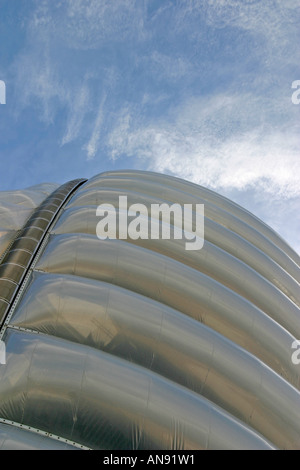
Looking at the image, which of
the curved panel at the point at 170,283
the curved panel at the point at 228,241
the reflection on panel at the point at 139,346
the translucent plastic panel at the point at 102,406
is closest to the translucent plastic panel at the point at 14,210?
the reflection on panel at the point at 139,346

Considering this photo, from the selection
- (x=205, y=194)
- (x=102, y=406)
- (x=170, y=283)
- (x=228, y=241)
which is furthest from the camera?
(x=205, y=194)

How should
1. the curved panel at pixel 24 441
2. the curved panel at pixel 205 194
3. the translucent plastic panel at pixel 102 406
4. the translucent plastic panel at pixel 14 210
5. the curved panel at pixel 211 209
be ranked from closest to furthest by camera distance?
the curved panel at pixel 24 441 < the translucent plastic panel at pixel 102 406 < the translucent plastic panel at pixel 14 210 < the curved panel at pixel 211 209 < the curved panel at pixel 205 194

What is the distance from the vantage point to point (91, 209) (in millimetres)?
7836

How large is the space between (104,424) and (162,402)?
72 cm

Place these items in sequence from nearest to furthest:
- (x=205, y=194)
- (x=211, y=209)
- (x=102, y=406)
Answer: (x=102, y=406), (x=211, y=209), (x=205, y=194)

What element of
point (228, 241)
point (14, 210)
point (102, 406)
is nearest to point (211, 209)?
point (228, 241)

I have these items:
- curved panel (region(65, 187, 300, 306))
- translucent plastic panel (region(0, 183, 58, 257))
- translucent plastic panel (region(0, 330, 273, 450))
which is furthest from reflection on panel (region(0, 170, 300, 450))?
curved panel (region(65, 187, 300, 306))

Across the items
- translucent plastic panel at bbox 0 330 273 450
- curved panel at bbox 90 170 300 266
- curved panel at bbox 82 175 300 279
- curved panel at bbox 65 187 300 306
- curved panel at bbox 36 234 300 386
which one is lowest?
translucent plastic panel at bbox 0 330 273 450

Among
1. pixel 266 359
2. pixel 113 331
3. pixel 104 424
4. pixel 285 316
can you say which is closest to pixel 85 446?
pixel 104 424

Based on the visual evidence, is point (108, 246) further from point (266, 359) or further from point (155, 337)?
point (266, 359)

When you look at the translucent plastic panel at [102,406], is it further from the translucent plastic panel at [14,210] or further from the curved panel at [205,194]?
the curved panel at [205,194]

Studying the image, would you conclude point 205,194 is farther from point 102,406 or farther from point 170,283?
point 102,406

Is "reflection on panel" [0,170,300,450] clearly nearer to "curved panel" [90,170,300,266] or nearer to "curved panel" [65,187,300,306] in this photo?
"curved panel" [65,187,300,306]

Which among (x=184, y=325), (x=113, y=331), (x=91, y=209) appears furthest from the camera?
(x=91, y=209)
